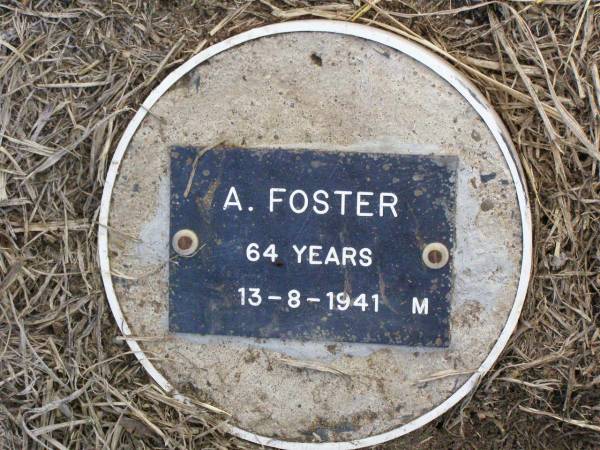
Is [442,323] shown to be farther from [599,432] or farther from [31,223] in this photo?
[31,223]

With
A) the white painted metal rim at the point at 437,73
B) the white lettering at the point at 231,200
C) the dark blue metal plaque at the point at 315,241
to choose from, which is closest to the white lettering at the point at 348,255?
the dark blue metal plaque at the point at 315,241

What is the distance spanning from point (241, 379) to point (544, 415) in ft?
2.60

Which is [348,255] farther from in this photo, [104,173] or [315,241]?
[104,173]

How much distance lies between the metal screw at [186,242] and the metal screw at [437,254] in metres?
0.58

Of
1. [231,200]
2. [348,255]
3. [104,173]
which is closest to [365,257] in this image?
[348,255]

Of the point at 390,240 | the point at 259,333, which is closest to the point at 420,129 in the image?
the point at 390,240

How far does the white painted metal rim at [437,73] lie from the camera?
1393 mm

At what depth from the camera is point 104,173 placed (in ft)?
4.87

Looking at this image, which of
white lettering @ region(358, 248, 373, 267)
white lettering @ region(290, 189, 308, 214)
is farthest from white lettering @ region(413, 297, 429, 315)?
white lettering @ region(290, 189, 308, 214)

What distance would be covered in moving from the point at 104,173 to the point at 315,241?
0.57 metres

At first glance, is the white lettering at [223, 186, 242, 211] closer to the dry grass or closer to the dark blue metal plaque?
the dark blue metal plaque

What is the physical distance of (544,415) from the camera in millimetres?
1495

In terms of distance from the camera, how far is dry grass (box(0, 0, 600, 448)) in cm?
143

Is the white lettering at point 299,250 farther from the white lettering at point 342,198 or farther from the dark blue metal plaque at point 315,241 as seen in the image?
the white lettering at point 342,198
